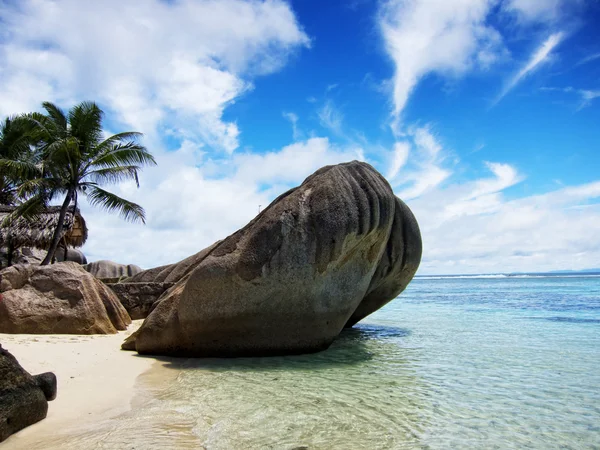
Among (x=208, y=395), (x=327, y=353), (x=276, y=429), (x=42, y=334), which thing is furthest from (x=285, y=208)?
(x=42, y=334)

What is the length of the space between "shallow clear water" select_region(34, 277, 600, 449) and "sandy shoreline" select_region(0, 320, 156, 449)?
222mm

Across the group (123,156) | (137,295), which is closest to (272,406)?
(137,295)

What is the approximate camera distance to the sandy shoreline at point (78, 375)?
3.47 m

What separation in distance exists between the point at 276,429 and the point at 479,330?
23.4 feet

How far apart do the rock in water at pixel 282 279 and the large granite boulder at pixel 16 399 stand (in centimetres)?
277

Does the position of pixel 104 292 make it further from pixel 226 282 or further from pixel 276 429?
pixel 276 429

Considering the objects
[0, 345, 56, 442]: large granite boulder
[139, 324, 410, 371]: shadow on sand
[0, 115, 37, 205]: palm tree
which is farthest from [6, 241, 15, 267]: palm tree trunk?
[0, 345, 56, 442]: large granite boulder

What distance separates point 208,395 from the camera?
177 inches

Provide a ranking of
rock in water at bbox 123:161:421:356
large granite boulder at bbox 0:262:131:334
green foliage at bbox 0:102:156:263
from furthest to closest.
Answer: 1. green foliage at bbox 0:102:156:263
2. large granite boulder at bbox 0:262:131:334
3. rock in water at bbox 123:161:421:356

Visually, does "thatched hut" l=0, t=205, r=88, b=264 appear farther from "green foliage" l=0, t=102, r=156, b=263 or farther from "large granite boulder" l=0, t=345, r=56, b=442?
"large granite boulder" l=0, t=345, r=56, b=442

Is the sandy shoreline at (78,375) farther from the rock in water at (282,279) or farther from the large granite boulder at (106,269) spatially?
the large granite boulder at (106,269)

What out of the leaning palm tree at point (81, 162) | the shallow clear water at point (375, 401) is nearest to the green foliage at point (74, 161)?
the leaning palm tree at point (81, 162)

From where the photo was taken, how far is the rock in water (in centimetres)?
614

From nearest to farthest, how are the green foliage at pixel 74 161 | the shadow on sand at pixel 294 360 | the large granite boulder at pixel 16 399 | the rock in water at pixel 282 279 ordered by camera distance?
Result: the large granite boulder at pixel 16 399 → the shadow on sand at pixel 294 360 → the rock in water at pixel 282 279 → the green foliage at pixel 74 161
